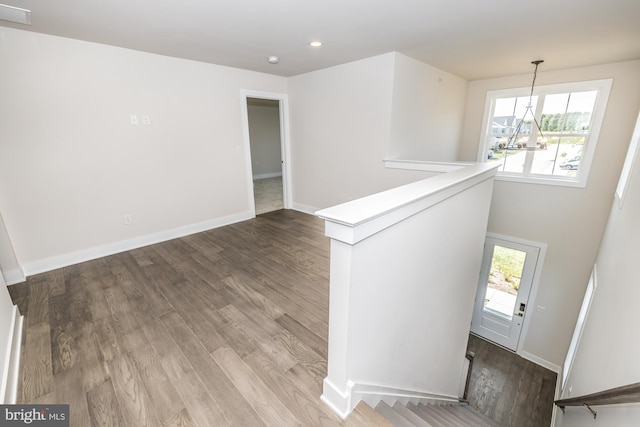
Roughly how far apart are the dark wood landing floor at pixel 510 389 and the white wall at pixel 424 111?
3.65m

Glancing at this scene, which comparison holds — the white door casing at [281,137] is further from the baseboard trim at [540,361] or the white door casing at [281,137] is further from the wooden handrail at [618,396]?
the baseboard trim at [540,361]

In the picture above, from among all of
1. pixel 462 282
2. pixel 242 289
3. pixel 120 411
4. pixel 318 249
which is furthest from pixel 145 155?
pixel 462 282

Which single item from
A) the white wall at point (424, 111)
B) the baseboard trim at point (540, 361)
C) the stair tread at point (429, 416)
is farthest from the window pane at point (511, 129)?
the stair tread at point (429, 416)

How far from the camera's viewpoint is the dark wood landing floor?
139 inches

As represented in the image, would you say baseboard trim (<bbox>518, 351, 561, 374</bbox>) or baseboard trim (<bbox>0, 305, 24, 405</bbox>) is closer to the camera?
baseboard trim (<bbox>0, 305, 24, 405</bbox>)

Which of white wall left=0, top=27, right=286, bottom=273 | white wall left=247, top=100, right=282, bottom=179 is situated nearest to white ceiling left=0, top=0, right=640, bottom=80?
white wall left=0, top=27, right=286, bottom=273

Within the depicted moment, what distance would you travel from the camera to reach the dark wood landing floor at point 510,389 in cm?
354

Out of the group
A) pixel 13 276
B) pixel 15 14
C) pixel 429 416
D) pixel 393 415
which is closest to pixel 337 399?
pixel 393 415

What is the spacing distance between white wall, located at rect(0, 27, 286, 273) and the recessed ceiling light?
0.37 metres

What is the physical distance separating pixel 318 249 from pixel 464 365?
2.75 metres

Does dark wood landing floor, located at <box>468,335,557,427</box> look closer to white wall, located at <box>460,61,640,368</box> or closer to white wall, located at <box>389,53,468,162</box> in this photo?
white wall, located at <box>460,61,640,368</box>

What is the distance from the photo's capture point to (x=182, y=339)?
184 centimetres

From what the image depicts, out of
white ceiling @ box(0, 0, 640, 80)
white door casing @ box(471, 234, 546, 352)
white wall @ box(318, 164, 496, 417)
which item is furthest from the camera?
white door casing @ box(471, 234, 546, 352)

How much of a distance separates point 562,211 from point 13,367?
20.4 ft
